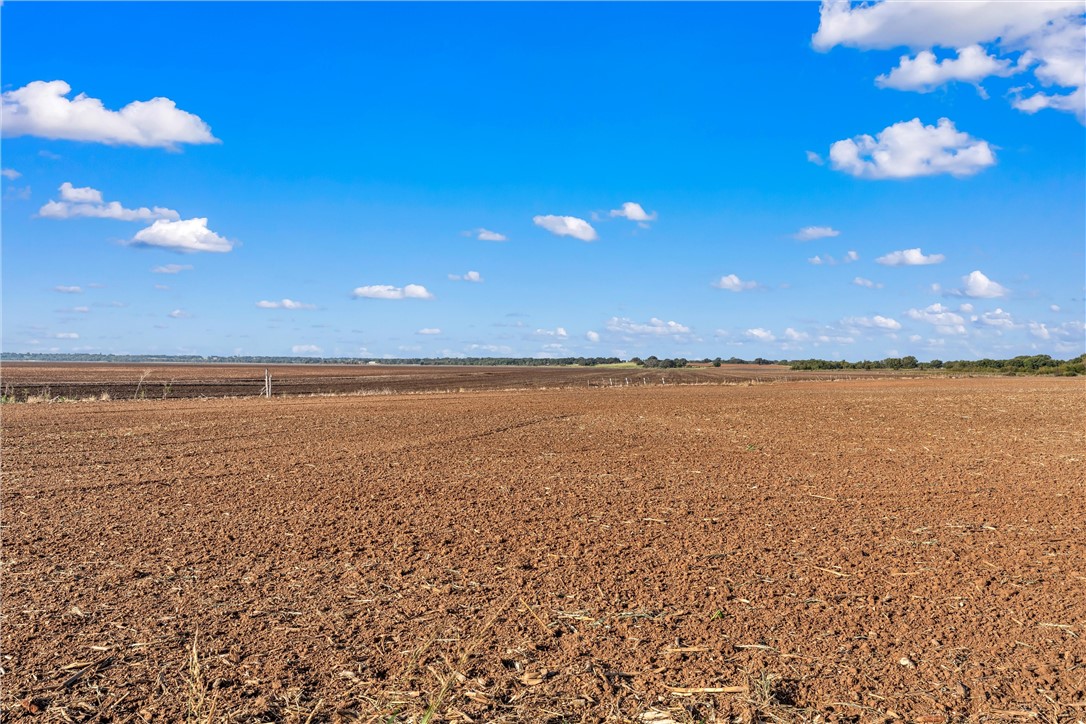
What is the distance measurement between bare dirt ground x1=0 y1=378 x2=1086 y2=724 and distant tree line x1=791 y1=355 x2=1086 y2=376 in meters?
89.2

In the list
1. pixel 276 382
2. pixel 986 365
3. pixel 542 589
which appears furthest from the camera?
pixel 986 365

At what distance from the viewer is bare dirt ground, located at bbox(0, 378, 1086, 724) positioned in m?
4.13

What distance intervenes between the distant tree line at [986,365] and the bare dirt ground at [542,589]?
8919cm

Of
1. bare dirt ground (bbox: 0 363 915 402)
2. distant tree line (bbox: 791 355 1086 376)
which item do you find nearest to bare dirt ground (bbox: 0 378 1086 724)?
bare dirt ground (bbox: 0 363 915 402)

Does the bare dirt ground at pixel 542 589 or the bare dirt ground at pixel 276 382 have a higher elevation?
the bare dirt ground at pixel 276 382

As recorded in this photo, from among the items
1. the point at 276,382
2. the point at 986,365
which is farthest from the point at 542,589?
the point at 986,365

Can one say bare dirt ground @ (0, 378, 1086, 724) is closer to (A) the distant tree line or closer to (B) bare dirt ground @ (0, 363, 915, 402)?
(B) bare dirt ground @ (0, 363, 915, 402)

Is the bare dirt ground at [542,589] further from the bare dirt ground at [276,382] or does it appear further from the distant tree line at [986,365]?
the distant tree line at [986,365]

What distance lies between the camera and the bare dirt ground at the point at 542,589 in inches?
163

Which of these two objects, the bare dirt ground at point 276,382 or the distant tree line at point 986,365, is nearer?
the bare dirt ground at point 276,382

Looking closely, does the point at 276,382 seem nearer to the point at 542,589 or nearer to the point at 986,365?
the point at 542,589

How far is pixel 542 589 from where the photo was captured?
19.4 ft

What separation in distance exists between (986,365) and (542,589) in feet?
380

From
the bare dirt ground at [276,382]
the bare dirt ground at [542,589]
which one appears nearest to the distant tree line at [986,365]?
the bare dirt ground at [276,382]
